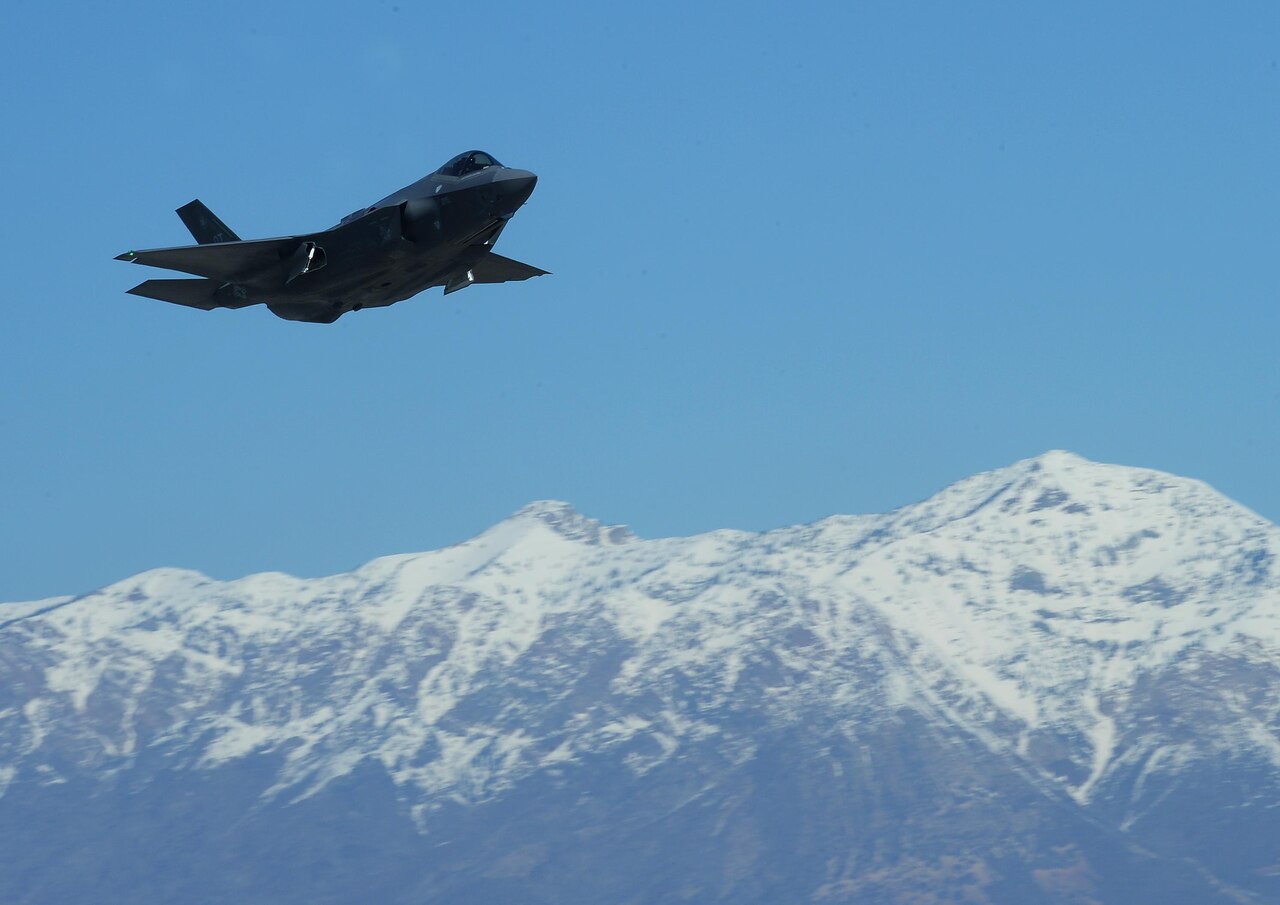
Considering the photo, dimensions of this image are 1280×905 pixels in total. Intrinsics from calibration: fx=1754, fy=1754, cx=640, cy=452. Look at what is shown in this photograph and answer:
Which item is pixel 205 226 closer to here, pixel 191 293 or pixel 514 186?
pixel 191 293

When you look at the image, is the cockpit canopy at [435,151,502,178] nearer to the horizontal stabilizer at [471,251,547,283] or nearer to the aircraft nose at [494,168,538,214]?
the aircraft nose at [494,168,538,214]

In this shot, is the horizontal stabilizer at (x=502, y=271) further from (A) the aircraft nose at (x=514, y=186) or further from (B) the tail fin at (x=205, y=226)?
(B) the tail fin at (x=205, y=226)

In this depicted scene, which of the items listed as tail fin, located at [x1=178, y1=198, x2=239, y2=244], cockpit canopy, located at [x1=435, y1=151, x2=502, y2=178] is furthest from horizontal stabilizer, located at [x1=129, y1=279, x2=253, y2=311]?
cockpit canopy, located at [x1=435, y1=151, x2=502, y2=178]

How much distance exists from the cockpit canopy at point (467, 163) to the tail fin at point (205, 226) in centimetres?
1510

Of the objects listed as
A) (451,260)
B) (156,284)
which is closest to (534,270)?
(451,260)

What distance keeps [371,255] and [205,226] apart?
50.1 feet

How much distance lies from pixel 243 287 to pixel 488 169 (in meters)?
10.7

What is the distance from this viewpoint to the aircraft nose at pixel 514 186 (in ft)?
185

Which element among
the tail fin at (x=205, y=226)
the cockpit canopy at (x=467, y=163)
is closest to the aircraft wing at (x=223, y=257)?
the cockpit canopy at (x=467, y=163)

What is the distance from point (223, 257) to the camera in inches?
2414

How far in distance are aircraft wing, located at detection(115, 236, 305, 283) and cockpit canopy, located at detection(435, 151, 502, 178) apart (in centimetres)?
574

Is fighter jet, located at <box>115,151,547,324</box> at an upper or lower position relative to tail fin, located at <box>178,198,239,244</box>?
lower

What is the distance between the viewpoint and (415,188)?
59062 mm

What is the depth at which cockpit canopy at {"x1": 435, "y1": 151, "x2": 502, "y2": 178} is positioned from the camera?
5850 centimetres
